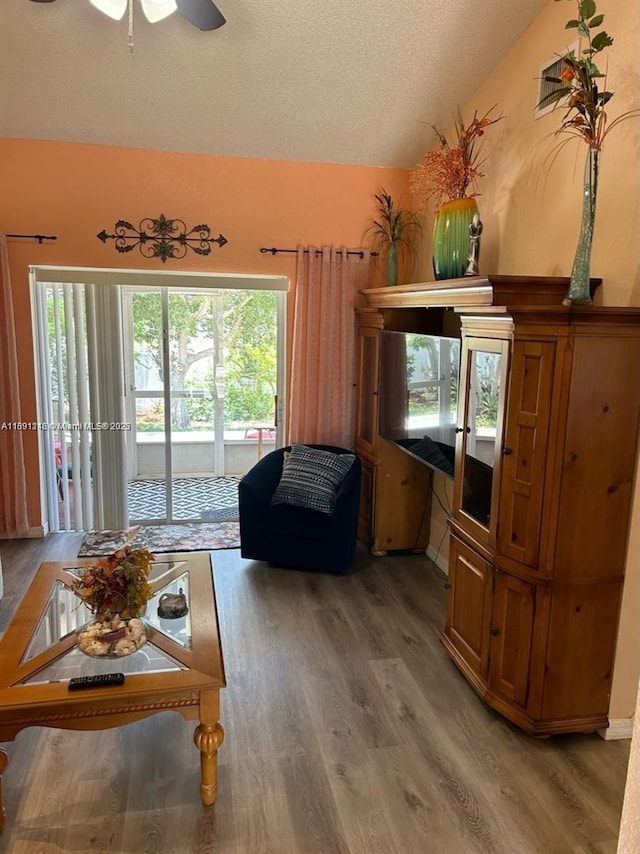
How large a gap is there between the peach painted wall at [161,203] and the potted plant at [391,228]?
8cm

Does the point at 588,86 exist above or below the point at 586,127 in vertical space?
above

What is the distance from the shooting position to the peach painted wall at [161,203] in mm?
4332

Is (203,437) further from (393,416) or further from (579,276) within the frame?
(579,276)

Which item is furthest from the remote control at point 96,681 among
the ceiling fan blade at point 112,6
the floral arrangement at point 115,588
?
the ceiling fan blade at point 112,6

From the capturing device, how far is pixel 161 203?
448cm

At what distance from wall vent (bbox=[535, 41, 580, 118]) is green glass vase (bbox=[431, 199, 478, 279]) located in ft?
1.71

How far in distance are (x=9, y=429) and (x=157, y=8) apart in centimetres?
296

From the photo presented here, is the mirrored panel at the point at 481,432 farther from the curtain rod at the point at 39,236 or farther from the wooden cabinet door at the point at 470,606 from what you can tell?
the curtain rod at the point at 39,236

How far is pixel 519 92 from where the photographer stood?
3.31 metres

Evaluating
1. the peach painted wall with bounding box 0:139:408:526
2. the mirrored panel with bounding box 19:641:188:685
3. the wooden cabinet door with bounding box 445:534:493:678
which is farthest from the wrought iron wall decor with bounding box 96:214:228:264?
the mirrored panel with bounding box 19:641:188:685

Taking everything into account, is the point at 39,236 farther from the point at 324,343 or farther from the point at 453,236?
the point at 453,236

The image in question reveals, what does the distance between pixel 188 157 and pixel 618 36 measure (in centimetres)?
291

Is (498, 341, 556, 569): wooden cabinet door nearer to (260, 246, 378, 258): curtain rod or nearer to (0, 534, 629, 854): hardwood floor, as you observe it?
(0, 534, 629, 854): hardwood floor

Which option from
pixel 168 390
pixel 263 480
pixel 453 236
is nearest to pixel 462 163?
pixel 453 236
